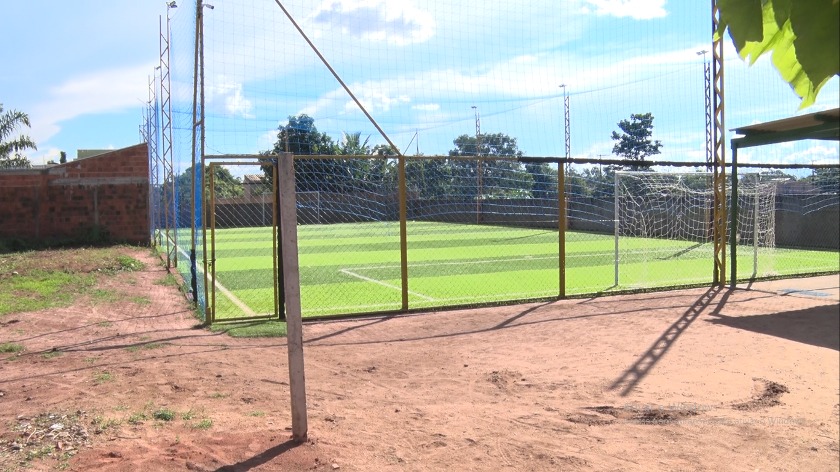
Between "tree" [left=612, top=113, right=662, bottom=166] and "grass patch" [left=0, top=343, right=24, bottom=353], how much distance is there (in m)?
9.11

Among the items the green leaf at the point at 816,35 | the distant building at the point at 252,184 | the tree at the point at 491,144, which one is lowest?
the green leaf at the point at 816,35

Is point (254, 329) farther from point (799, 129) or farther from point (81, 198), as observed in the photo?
point (81, 198)

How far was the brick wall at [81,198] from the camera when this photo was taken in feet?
71.2

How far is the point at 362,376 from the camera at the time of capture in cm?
643

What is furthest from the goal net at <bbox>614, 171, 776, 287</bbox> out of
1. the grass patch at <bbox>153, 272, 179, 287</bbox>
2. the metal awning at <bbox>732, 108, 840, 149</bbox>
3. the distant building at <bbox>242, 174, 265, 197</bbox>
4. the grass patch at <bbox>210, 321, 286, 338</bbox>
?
the metal awning at <bbox>732, 108, 840, 149</bbox>

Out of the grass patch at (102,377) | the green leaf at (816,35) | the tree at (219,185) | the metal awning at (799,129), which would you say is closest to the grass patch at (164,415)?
the grass patch at (102,377)

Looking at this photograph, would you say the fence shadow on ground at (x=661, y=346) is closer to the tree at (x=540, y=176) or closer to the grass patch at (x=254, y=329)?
the grass patch at (x=254, y=329)

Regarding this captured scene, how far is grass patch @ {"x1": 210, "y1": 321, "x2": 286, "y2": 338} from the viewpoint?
833 centimetres

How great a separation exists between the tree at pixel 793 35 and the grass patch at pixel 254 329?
7.64 meters

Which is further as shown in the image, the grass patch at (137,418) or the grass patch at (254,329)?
the grass patch at (254,329)

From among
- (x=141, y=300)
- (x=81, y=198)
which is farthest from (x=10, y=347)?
(x=81, y=198)

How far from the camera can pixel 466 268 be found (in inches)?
673

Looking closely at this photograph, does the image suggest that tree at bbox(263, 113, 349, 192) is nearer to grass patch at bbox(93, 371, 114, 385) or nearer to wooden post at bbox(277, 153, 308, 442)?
grass patch at bbox(93, 371, 114, 385)

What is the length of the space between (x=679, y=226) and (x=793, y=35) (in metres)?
18.5
